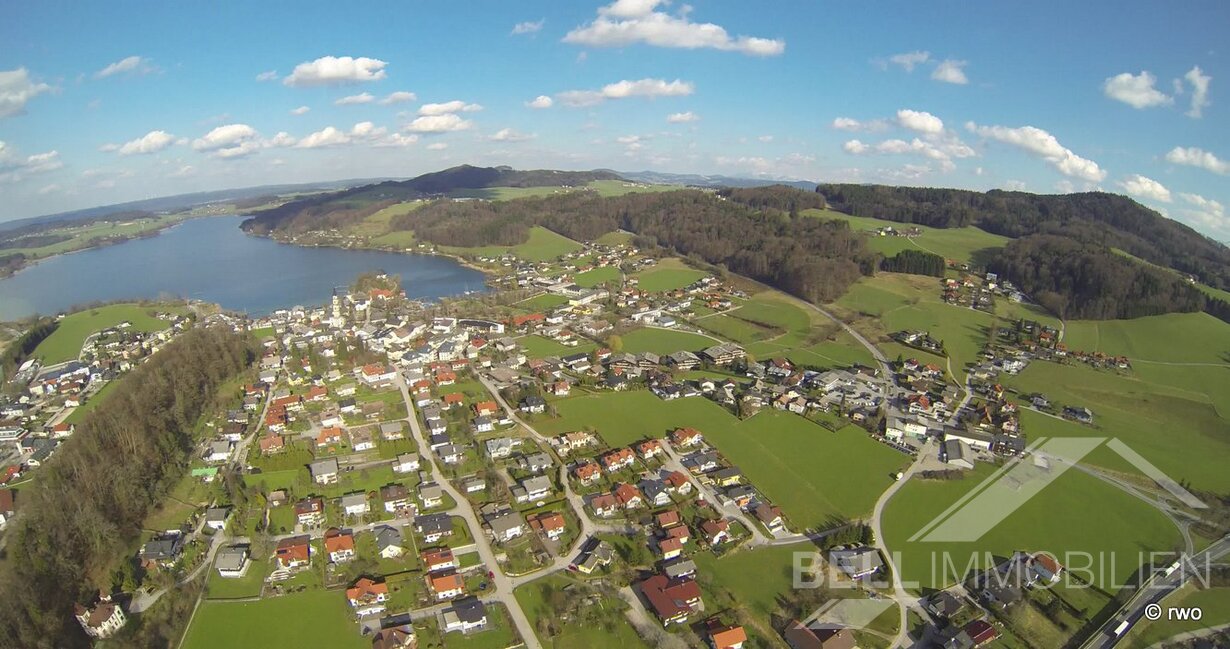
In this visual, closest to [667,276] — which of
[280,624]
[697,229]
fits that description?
[697,229]

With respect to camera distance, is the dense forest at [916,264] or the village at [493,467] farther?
the dense forest at [916,264]

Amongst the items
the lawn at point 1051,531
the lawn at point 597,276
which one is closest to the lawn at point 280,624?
the lawn at point 1051,531

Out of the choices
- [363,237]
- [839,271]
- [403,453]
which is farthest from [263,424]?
[363,237]

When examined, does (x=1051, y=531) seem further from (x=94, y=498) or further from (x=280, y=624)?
(x=94, y=498)

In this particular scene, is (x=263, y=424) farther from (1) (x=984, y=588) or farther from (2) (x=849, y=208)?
(2) (x=849, y=208)

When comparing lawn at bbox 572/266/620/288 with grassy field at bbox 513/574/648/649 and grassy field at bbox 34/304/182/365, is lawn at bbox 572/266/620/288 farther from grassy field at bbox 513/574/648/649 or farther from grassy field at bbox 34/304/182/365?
grassy field at bbox 513/574/648/649

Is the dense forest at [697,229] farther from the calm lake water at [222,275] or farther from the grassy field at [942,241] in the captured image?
the calm lake water at [222,275]

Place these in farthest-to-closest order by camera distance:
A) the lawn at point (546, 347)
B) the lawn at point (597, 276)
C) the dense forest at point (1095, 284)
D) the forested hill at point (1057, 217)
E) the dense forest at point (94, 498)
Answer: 1. the forested hill at point (1057, 217)
2. the lawn at point (597, 276)
3. the dense forest at point (1095, 284)
4. the lawn at point (546, 347)
5. the dense forest at point (94, 498)
